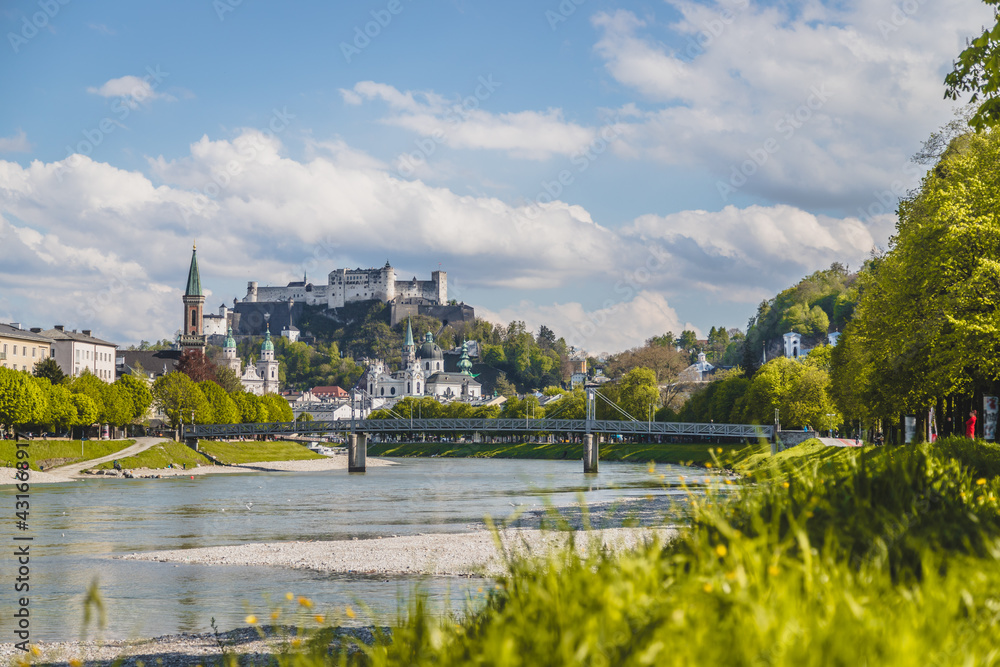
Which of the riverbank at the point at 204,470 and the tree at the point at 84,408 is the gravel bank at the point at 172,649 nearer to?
the riverbank at the point at 204,470

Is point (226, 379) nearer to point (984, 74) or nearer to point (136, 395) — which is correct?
point (136, 395)

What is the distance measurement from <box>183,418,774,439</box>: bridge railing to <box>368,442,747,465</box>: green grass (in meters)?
2.28

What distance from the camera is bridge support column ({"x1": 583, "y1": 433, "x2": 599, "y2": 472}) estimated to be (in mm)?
84144

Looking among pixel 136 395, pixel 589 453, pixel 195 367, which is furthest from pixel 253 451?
pixel 589 453

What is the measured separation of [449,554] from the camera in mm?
24641

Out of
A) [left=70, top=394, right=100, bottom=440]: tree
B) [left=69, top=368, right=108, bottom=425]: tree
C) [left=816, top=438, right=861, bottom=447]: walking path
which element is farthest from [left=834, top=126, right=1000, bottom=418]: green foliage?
[left=69, top=368, right=108, bottom=425]: tree

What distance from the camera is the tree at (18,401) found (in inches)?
2785

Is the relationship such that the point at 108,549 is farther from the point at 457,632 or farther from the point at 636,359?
the point at 636,359

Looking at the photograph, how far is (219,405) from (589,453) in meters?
46.5

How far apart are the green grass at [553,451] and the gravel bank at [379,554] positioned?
6261cm

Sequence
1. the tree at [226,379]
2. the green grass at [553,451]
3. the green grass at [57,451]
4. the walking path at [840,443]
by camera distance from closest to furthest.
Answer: the walking path at [840,443], the green grass at [57,451], the green grass at [553,451], the tree at [226,379]

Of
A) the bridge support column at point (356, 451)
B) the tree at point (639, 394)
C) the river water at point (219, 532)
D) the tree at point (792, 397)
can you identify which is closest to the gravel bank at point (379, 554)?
the river water at point (219, 532)

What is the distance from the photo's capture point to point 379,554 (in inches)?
1006

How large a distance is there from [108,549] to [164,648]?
1504cm
